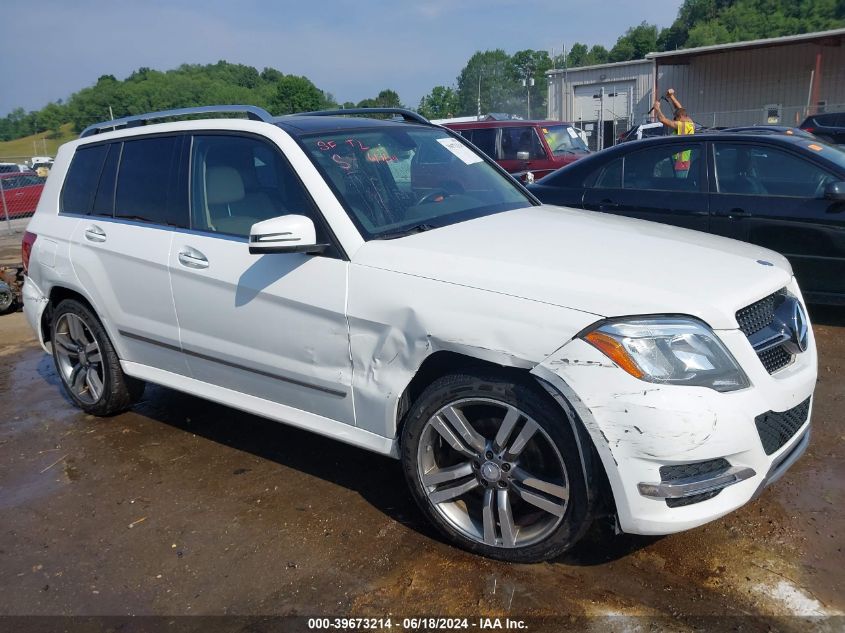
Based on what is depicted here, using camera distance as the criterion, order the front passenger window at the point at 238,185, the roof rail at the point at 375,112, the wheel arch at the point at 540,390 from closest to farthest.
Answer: the wheel arch at the point at 540,390 < the front passenger window at the point at 238,185 < the roof rail at the point at 375,112

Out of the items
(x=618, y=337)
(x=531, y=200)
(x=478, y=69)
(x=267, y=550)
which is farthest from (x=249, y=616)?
(x=478, y=69)

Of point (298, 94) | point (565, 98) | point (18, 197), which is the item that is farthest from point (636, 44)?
point (18, 197)

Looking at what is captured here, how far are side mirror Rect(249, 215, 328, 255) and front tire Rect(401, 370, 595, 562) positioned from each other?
2.76ft

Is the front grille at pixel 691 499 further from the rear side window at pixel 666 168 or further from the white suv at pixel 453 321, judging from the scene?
the rear side window at pixel 666 168

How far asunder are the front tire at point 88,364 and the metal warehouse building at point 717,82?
28285 millimetres

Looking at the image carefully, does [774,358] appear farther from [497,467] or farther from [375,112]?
[375,112]

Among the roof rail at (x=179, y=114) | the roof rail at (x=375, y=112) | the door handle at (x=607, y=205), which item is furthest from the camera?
the door handle at (x=607, y=205)

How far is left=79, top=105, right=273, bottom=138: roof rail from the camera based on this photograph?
3871 millimetres

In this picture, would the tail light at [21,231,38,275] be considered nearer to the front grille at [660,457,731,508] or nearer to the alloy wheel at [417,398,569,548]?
the alloy wheel at [417,398,569,548]

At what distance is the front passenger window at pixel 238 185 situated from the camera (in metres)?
3.54

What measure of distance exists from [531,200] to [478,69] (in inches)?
4929

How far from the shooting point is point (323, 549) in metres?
3.16

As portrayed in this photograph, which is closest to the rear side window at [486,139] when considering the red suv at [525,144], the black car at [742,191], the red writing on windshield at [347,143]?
the red suv at [525,144]

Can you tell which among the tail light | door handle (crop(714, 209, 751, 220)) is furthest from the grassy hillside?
door handle (crop(714, 209, 751, 220))
